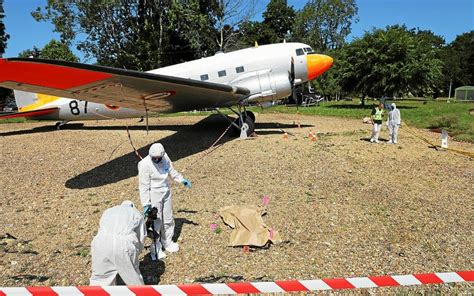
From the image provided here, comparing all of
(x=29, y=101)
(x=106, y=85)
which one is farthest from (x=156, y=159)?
(x=29, y=101)

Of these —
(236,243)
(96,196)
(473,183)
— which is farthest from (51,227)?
(473,183)

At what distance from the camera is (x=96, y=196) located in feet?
27.8

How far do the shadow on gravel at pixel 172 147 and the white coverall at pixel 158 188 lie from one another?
481 cm

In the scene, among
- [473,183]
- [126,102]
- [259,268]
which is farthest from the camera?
[126,102]

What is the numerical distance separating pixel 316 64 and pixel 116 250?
46.7ft

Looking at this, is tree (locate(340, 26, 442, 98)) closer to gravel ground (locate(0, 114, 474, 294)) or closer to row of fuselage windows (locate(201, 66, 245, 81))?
gravel ground (locate(0, 114, 474, 294))

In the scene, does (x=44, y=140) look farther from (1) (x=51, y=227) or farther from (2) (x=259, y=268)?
(2) (x=259, y=268)

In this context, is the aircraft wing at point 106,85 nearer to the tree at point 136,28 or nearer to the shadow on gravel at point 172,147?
the shadow on gravel at point 172,147

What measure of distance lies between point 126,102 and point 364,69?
30373 millimetres

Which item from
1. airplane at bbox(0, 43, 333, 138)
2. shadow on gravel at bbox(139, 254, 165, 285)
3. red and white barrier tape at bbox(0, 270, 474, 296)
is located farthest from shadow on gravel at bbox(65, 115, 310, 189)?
red and white barrier tape at bbox(0, 270, 474, 296)

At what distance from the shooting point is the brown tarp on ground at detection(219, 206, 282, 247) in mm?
5676

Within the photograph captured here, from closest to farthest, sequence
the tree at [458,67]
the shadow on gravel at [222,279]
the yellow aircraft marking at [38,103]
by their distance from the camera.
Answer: the shadow on gravel at [222,279]
the yellow aircraft marking at [38,103]
the tree at [458,67]

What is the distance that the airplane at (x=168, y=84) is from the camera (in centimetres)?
773

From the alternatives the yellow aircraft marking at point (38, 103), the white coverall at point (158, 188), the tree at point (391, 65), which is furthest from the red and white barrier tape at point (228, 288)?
the tree at point (391, 65)
